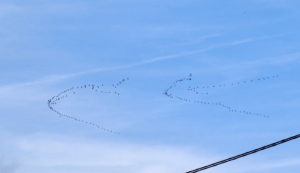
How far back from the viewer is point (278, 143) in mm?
68250

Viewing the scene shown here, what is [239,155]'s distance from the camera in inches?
2717

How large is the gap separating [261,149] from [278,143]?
44.2 inches

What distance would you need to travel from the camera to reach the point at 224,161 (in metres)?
69.1

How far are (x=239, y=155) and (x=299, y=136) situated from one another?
12.8 ft

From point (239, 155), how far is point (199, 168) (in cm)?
268

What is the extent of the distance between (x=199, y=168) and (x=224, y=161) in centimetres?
183

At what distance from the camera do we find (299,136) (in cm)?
6725

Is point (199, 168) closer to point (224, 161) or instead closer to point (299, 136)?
point (224, 161)

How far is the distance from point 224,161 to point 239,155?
3.09ft

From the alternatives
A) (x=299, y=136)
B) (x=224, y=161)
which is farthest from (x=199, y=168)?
(x=299, y=136)

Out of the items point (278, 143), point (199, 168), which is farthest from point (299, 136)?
point (199, 168)

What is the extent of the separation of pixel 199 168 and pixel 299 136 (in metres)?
6.58

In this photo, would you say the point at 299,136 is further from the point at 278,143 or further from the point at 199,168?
the point at 199,168
